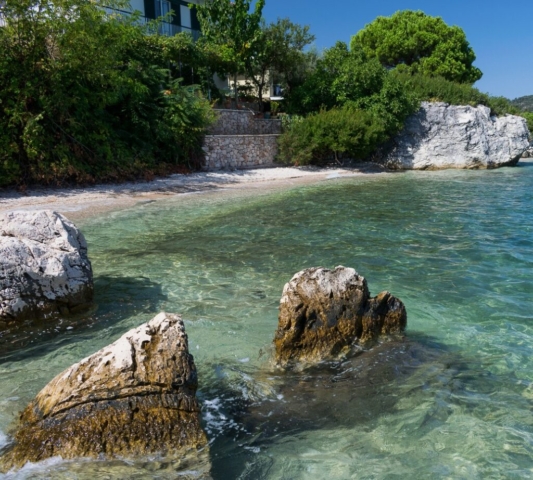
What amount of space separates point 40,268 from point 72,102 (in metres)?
12.9

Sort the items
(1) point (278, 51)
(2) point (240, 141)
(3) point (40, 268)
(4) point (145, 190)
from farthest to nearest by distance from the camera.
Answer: (1) point (278, 51) → (2) point (240, 141) → (4) point (145, 190) → (3) point (40, 268)

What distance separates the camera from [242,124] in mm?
27625

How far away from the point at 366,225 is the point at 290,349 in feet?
27.2

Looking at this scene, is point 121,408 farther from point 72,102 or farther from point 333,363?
point 72,102

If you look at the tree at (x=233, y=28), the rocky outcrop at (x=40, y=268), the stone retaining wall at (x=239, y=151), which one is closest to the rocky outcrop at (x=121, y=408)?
the rocky outcrop at (x=40, y=268)

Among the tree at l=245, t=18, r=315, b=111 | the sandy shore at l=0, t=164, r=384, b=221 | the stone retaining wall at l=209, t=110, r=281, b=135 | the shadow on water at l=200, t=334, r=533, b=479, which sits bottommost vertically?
the shadow on water at l=200, t=334, r=533, b=479

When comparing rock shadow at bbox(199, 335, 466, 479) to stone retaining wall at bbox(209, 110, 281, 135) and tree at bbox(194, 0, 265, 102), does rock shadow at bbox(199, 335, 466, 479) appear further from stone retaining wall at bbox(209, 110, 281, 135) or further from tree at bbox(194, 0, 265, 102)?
tree at bbox(194, 0, 265, 102)

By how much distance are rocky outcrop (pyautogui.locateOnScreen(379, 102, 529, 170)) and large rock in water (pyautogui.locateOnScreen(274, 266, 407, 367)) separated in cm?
2542

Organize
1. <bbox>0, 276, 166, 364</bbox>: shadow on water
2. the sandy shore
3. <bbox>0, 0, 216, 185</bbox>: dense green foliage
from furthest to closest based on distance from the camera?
<bbox>0, 0, 216, 185</bbox>: dense green foliage < the sandy shore < <bbox>0, 276, 166, 364</bbox>: shadow on water

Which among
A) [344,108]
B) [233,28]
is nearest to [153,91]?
[233,28]

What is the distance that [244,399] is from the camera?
463 centimetres

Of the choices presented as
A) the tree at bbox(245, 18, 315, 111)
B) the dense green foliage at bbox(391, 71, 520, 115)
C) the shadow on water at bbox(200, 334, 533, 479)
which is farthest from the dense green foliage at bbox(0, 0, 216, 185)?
the dense green foliage at bbox(391, 71, 520, 115)

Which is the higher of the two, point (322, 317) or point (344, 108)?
point (344, 108)

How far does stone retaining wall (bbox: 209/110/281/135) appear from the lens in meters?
26.7
